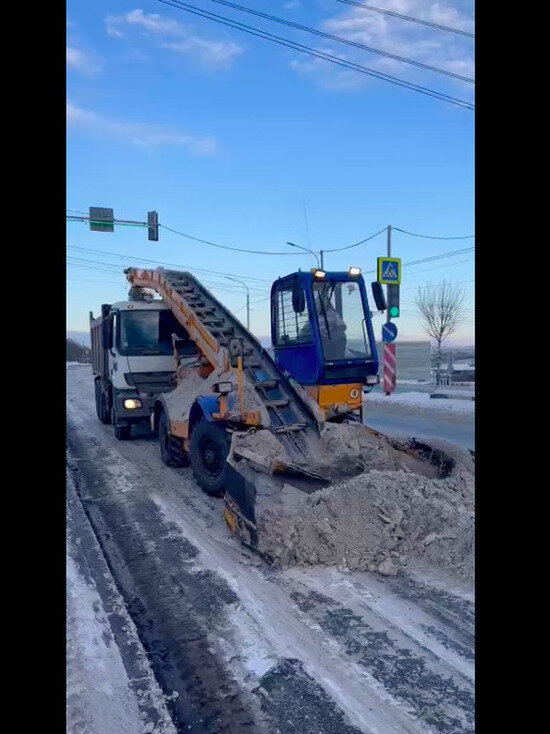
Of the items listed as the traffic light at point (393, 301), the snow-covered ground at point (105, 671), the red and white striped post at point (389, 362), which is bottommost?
the snow-covered ground at point (105, 671)

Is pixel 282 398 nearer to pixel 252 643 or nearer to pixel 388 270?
pixel 252 643

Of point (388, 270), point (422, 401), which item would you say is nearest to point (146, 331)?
point (388, 270)

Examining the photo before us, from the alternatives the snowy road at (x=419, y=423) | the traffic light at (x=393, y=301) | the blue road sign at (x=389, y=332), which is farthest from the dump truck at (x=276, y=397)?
the blue road sign at (x=389, y=332)

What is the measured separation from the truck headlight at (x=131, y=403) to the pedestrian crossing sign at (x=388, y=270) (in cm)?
795

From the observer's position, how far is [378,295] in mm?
6262

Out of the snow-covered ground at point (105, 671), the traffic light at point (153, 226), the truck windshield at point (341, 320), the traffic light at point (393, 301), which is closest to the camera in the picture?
the snow-covered ground at point (105, 671)

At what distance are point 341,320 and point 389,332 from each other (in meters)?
8.16

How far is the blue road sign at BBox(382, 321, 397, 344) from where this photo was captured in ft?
46.5

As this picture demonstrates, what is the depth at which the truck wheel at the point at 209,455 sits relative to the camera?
599 cm

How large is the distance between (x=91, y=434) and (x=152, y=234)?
865 cm

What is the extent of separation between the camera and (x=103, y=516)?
565cm

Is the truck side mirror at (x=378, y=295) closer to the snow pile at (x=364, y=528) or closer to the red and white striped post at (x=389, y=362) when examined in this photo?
the snow pile at (x=364, y=528)

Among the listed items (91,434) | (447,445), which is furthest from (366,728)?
(91,434)
